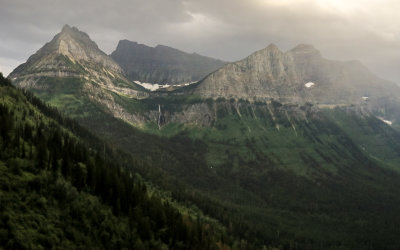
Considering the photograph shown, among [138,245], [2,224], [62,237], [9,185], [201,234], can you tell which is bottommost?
[201,234]

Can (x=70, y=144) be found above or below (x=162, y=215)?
above

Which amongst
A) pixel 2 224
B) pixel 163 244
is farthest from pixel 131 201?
pixel 2 224

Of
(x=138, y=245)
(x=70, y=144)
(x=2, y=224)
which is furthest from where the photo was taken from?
(x=70, y=144)

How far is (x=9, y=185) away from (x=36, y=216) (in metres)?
13.1

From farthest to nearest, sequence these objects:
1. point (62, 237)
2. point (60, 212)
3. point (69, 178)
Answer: point (69, 178), point (60, 212), point (62, 237)

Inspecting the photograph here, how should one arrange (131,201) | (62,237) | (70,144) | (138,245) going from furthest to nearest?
(70,144)
(131,201)
(138,245)
(62,237)

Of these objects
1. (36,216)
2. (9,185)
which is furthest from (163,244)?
(9,185)

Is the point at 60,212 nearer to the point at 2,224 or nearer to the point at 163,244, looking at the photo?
the point at 2,224

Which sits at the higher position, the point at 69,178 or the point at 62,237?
the point at 69,178

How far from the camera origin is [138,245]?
114 meters

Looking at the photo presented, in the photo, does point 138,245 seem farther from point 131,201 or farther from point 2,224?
point 2,224

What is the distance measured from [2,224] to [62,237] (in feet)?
53.0

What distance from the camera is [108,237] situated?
109875mm

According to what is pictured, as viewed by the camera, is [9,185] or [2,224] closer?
[2,224]
